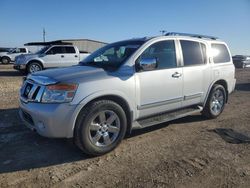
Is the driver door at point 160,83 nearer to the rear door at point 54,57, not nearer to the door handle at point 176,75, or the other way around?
the door handle at point 176,75

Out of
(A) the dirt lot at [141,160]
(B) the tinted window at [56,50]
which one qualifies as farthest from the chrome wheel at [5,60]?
(A) the dirt lot at [141,160]

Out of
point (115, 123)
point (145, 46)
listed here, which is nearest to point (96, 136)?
point (115, 123)

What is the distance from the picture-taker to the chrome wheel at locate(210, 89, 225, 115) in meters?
6.90

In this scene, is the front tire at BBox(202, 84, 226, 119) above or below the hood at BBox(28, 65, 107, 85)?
below

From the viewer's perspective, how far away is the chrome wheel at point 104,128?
14.8ft

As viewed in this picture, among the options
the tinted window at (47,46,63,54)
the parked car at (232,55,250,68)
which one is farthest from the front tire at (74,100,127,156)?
the parked car at (232,55,250,68)

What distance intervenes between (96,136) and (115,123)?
401 mm

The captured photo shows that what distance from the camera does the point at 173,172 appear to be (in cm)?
403

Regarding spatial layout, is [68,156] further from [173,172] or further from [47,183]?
[173,172]

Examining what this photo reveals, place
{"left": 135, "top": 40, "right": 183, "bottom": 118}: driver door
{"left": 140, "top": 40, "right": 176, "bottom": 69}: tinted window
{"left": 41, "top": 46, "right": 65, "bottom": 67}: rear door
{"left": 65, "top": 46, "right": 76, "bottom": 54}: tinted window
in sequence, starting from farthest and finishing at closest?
{"left": 65, "top": 46, "right": 76, "bottom": 54}: tinted window < {"left": 41, "top": 46, "right": 65, "bottom": 67}: rear door < {"left": 140, "top": 40, "right": 176, "bottom": 69}: tinted window < {"left": 135, "top": 40, "right": 183, "bottom": 118}: driver door

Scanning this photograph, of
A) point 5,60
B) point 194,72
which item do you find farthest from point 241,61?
point 194,72

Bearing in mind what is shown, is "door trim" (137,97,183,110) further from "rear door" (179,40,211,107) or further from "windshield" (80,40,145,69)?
"windshield" (80,40,145,69)

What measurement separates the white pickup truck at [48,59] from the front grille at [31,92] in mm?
11831

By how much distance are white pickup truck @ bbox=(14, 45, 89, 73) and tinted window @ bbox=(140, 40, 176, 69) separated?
472 inches
